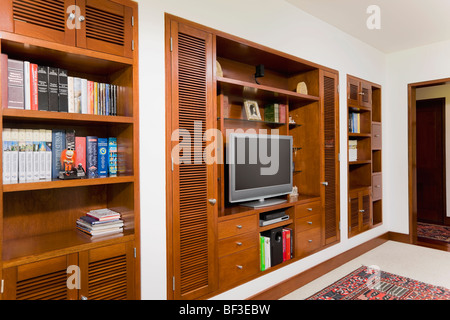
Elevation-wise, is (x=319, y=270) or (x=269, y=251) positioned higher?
(x=269, y=251)

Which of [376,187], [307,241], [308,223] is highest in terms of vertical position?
[376,187]

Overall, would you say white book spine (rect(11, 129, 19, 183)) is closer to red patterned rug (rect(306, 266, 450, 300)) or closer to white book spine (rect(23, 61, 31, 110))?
white book spine (rect(23, 61, 31, 110))

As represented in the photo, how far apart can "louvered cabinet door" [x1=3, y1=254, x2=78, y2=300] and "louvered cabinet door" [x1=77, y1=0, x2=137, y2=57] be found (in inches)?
46.0

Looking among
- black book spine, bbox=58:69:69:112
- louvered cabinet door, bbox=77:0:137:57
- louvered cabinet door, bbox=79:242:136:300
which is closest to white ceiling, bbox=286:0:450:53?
louvered cabinet door, bbox=77:0:137:57

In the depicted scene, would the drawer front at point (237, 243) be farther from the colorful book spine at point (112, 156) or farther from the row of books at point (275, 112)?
the row of books at point (275, 112)

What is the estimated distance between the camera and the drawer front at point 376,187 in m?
4.32

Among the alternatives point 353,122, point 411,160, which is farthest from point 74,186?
point 411,160

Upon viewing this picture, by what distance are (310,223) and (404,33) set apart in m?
2.77

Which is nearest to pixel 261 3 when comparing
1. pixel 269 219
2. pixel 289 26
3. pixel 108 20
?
pixel 289 26

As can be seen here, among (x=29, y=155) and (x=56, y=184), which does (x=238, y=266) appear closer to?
(x=56, y=184)

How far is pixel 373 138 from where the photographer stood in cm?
430

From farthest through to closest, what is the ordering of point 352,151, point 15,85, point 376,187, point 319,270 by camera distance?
point 376,187, point 352,151, point 319,270, point 15,85

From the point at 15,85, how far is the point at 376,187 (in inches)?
178

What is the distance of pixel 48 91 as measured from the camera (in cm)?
154
